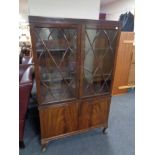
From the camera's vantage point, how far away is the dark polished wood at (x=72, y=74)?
64.2 inches

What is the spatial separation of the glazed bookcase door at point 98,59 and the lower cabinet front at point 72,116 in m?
0.15

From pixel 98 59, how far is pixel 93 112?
70cm

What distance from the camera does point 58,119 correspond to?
188 cm

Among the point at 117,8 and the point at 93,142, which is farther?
the point at 117,8

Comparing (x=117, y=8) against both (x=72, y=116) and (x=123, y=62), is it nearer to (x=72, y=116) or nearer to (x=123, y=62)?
(x=123, y=62)

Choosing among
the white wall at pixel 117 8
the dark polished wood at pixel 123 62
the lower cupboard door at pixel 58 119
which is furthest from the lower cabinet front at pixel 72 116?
the white wall at pixel 117 8

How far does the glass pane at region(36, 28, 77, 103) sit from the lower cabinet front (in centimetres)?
12

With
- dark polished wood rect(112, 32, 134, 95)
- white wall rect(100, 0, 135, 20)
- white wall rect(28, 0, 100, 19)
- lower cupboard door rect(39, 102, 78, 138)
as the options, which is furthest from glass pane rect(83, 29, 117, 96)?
white wall rect(100, 0, 135, 20)

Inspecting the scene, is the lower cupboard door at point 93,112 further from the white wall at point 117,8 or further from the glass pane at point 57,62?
the white wall at point 117,8

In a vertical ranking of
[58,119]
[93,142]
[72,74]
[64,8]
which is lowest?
[93,142]

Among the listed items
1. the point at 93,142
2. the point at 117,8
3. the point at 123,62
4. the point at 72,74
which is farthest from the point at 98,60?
the point at 117,8
